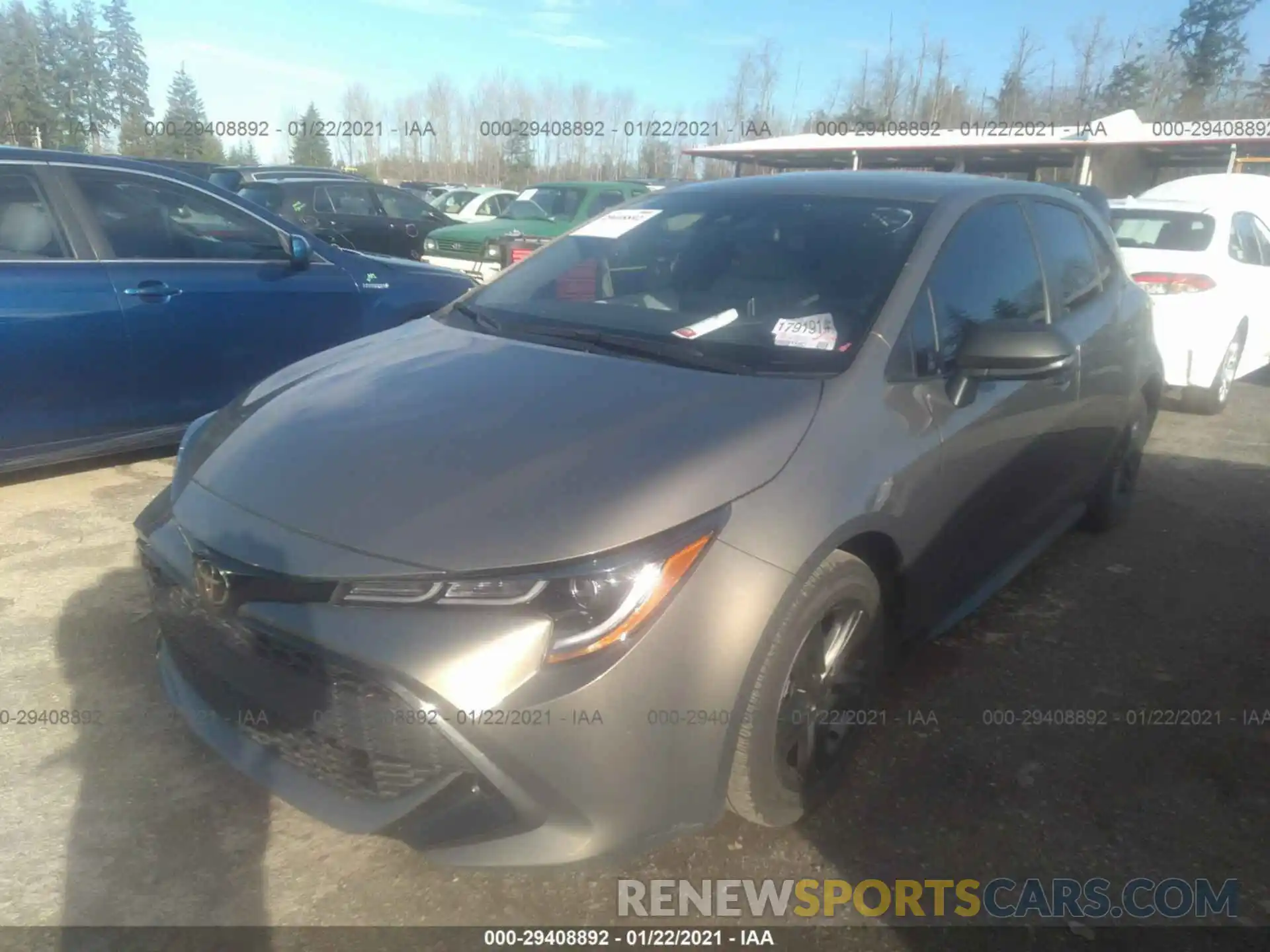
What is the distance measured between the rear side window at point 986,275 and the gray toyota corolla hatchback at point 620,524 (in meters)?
0.02

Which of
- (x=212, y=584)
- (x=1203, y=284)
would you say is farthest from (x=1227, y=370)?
(x=212, y=584)

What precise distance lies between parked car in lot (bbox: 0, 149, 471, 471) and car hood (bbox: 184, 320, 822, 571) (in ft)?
6.83

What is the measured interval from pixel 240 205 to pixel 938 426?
404 cm

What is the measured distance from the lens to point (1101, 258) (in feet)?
13.4

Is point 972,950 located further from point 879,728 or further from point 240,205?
point 240,205

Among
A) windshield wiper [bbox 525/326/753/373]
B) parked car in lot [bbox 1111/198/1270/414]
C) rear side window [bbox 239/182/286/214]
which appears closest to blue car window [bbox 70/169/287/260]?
windshield wiper [bbox 525/326/753/373]

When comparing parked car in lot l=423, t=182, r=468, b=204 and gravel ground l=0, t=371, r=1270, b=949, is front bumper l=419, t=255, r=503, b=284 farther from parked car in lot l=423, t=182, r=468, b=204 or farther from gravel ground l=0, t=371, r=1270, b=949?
parked car in lot l=423, t=182, r=468, b=204

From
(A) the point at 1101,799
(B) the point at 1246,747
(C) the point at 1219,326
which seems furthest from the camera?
(C) the point at 1219,326

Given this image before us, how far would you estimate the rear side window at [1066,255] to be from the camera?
11.5 feet

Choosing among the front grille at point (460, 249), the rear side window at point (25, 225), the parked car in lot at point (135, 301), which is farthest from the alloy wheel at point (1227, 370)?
the front grille at point (460, 249)

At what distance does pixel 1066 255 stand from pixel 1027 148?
17944 millimetres

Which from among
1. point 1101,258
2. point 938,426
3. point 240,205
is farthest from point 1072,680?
point 240,205

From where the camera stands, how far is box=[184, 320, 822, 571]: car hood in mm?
1888

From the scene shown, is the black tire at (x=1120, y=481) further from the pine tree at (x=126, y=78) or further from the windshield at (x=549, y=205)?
the pine tree at (x=126, y=78)
